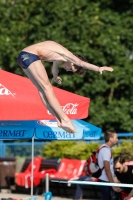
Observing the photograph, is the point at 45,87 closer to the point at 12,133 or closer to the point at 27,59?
the point at 27,59

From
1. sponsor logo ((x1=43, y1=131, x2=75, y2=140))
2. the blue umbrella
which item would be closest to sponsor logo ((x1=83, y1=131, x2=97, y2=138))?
the blue umbrella

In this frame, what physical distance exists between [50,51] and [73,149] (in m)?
10.4

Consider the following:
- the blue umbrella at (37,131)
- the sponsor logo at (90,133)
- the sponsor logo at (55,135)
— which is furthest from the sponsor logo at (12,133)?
the sponsor logo at (90,133)

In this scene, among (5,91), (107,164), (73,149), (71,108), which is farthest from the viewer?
(73,149)

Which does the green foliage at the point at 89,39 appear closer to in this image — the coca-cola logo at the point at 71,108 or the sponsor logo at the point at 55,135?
the sponsor logo at the point at 55,135

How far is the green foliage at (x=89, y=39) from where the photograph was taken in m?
23.3

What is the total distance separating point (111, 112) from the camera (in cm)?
2392

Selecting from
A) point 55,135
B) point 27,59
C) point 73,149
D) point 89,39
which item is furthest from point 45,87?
point 89,39

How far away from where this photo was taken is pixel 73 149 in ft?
58.5

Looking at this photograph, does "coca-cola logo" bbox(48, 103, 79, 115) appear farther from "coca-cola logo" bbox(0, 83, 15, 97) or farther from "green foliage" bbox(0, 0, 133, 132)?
"green foliage" bbox(0, 0, 133, 132)

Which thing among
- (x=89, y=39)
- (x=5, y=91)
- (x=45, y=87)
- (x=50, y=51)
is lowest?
(x=45, y=87)

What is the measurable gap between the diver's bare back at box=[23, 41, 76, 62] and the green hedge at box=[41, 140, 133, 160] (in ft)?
29.5

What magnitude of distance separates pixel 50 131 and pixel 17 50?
13.8m

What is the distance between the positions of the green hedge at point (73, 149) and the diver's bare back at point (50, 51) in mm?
8987
